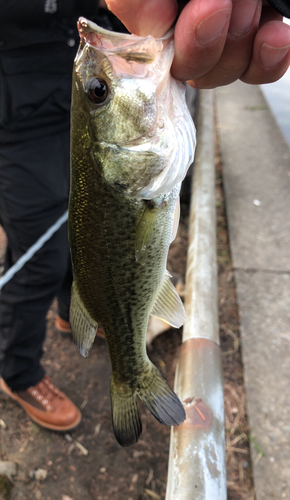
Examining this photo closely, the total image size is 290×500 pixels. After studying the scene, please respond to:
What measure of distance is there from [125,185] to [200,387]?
3.88 ft

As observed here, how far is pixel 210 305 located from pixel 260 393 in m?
0.74

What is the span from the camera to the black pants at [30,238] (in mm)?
1829

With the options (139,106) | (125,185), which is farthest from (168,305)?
(139,106)

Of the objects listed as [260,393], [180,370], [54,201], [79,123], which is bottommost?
[260,393]

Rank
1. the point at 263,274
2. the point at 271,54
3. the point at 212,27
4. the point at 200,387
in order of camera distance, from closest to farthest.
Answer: the point at 212,27
the point at 271,54
the point at 200,387
the point at 263,274

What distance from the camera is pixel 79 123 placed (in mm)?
995

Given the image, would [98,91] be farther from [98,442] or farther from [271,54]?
[98,442]

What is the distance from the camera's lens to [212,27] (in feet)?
2.56

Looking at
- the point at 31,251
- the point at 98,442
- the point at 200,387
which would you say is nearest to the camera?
the point at 200,387

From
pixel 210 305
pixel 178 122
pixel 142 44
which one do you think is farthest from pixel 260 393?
pixel 142 44

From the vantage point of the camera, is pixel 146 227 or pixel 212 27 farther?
pixel 146 227

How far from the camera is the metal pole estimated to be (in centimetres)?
135

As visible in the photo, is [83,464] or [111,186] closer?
[111,186]

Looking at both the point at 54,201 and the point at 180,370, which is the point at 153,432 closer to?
the point at 180,370
